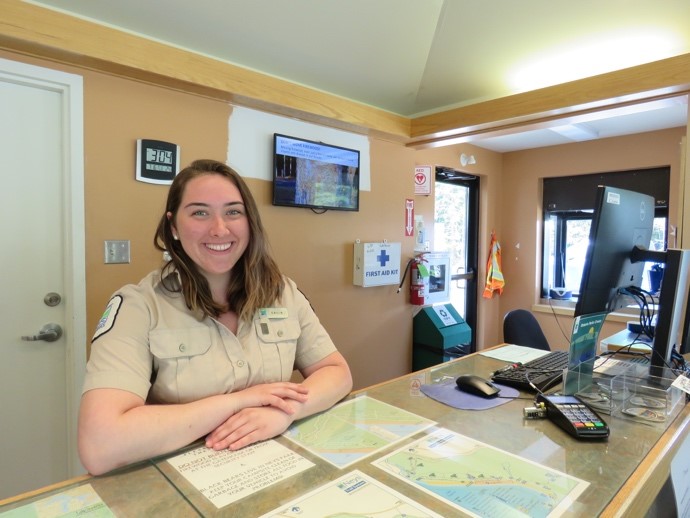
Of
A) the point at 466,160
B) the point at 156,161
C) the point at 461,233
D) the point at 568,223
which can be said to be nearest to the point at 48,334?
the point at 156,161

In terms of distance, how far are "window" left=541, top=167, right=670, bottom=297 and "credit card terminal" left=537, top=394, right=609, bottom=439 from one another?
3.34 m

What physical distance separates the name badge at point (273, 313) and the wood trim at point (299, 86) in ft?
4.34

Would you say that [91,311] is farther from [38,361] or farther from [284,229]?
[284,229]

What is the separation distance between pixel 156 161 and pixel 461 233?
3.24 meters

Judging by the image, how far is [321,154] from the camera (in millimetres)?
2672

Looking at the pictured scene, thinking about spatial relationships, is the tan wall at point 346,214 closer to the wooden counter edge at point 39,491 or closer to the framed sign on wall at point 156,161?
the framed sign on wall at point 156,161

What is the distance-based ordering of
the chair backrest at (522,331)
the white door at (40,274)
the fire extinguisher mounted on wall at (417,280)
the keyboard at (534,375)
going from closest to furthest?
the keyboard at (534,375) < the white door at (40,274) < the chair backrest at (522,331) < the fire extinguisher mounted on wall at (417,280)

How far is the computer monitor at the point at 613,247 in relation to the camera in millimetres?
1250

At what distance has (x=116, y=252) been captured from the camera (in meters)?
1.93

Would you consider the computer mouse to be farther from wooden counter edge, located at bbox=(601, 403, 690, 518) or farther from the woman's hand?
the woman's hand

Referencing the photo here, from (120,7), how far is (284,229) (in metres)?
1.31

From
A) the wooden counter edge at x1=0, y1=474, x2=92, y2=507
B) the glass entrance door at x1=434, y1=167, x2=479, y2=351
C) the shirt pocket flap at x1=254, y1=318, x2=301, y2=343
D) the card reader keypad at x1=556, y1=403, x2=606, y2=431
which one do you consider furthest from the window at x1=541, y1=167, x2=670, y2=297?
the wooden counter edge at x1=0, y1=474, x2=92, y2=507

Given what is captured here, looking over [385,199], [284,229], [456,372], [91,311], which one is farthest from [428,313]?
[91,311]

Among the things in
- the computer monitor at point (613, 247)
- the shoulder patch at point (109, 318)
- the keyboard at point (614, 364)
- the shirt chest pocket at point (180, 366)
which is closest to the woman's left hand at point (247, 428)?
the shirt chest pocket at point (180, 366)
